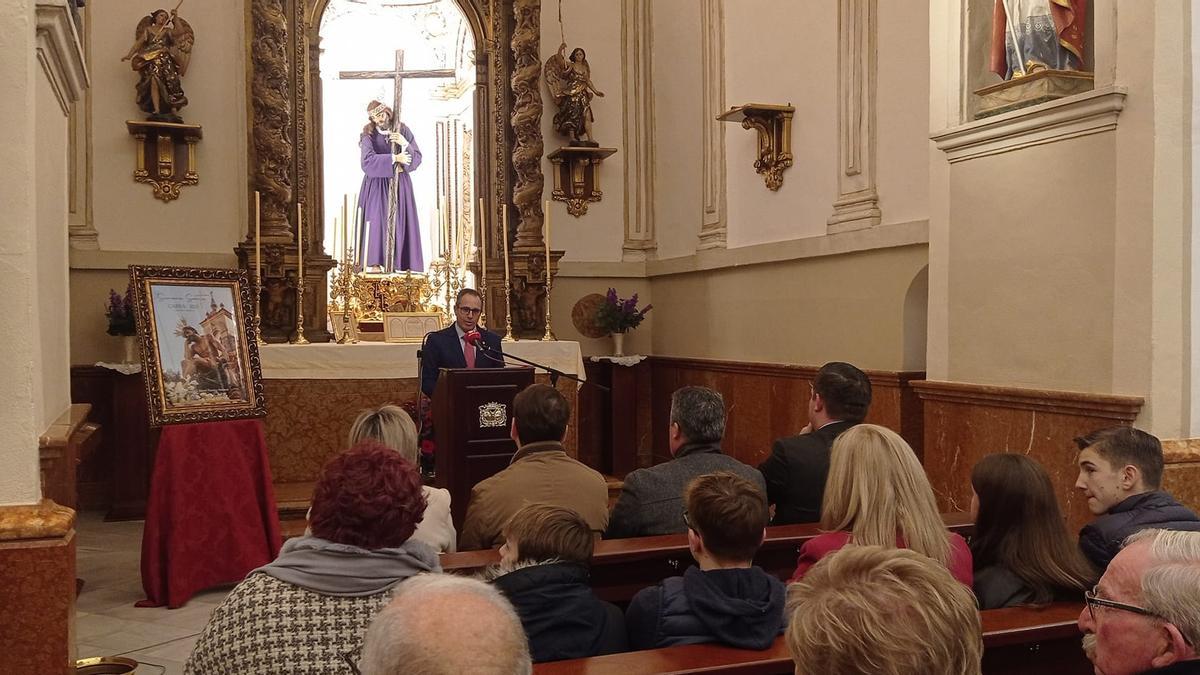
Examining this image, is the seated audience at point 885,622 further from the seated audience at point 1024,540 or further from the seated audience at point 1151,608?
the seated audience at point 1024,540

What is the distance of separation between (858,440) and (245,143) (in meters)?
7.59

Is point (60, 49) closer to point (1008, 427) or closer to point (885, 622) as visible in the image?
point (885, 622)

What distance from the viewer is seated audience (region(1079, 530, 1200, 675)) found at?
176 centimetres

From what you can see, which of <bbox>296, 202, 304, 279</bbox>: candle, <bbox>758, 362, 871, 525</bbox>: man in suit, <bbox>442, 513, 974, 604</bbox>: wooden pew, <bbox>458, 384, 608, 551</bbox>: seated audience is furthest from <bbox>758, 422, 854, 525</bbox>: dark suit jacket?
<bbox>296, 202, 304, 279</bbox>: candle

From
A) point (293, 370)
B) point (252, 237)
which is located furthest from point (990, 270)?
point (252, 237)

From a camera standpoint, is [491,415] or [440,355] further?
[440,355]

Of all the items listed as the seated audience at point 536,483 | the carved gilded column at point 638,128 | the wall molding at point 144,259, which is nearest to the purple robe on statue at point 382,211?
the wall molding at point 144,259

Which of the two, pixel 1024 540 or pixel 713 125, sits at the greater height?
pixel 713 125

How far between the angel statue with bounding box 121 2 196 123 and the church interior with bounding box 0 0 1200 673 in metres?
0.05

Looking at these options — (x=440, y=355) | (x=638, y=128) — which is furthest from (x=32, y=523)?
(x=638, y=128)

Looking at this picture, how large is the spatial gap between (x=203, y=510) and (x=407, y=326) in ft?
11.7

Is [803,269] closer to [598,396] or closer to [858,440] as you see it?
[598,396]

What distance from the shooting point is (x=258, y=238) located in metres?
8.59

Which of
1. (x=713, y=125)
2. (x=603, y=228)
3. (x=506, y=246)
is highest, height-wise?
(x=713, y=125)
